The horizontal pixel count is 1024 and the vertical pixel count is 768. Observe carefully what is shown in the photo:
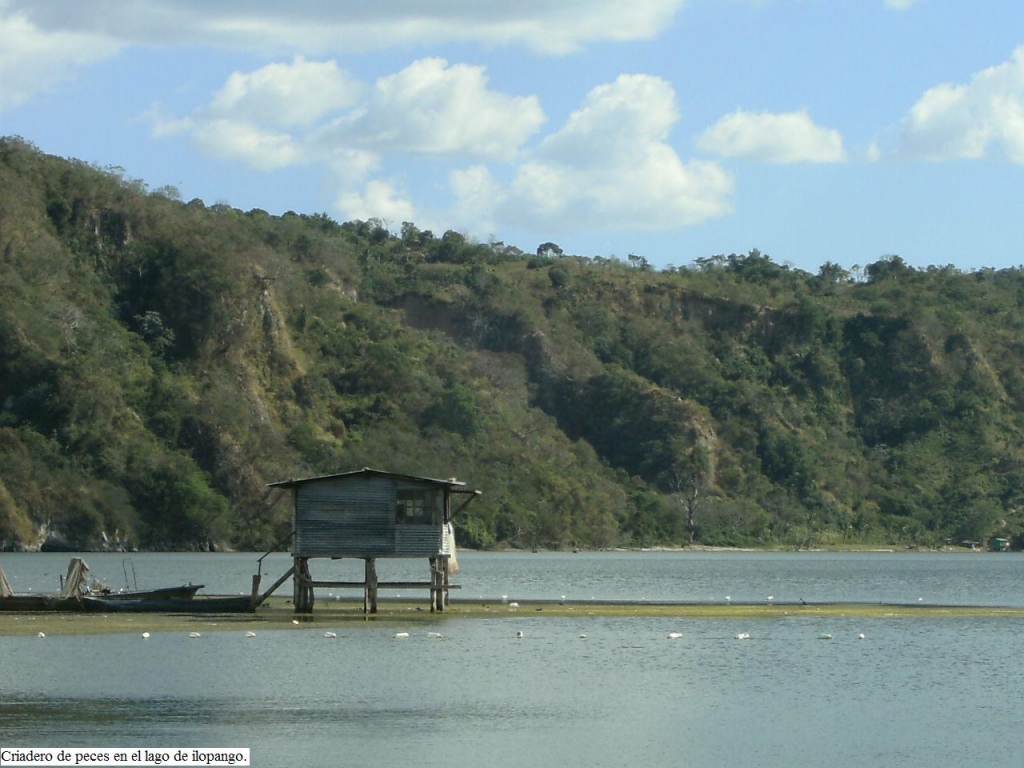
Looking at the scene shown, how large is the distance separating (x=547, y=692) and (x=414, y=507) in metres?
16.9

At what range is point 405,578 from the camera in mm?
89250

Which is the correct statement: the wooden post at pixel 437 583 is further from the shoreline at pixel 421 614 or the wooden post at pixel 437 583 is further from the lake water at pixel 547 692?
the lake water at pixel 547 692

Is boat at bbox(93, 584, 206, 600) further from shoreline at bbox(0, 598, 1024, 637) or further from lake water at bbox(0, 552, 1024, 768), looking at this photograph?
lake water at bbox(0, 552, 1024, 768)

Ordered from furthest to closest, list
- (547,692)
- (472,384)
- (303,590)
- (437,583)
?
(472,384) < (303,590) < (437,583) < (547,692)

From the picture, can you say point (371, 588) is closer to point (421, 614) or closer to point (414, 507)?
point (421, 614)

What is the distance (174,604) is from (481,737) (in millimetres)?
23738

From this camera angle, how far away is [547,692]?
36344mm

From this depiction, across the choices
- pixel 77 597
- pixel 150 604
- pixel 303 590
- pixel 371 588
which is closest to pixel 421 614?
pixel 371 588

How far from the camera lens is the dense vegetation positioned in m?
124

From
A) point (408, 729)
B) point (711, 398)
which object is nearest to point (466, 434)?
point (711, 398)

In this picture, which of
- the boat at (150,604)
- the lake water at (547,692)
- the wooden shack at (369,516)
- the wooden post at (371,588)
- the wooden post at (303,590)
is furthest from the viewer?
the wooden post at (303,590)

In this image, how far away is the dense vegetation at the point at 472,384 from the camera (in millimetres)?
123562

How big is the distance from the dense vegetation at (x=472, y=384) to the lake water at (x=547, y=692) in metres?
72.7

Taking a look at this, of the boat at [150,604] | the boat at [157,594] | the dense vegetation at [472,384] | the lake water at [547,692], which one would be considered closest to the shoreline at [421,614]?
the boat at [150,604]
